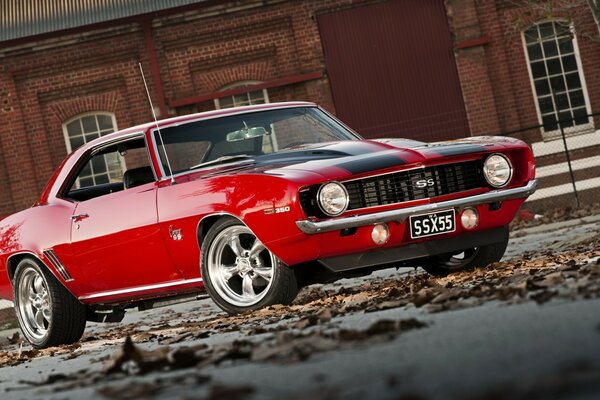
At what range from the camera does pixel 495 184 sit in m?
8.94

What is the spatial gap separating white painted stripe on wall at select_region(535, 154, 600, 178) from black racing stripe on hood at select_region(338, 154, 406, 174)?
52.1 ft

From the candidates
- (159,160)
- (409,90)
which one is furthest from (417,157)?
(409,90)

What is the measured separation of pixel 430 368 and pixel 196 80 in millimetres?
21283

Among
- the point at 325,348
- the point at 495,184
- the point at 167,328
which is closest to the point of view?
the point at 325,348

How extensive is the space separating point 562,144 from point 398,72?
3.48 meters

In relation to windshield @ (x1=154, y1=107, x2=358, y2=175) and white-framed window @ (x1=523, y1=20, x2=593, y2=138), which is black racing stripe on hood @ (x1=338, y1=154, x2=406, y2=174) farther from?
white-framed window @ (x1=523, y1=20, x2=593, y2=138)

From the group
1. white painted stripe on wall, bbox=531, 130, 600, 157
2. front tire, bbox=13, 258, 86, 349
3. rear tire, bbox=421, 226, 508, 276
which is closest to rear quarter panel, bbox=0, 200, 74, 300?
front tire, bbox=13, 258, 86, 349

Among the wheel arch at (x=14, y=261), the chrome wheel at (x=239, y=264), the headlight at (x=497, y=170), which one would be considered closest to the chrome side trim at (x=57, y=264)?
the wheel arch at (x=14, y=261)

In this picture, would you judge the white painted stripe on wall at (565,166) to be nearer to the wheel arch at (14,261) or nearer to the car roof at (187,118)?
the car roof at (187,118)

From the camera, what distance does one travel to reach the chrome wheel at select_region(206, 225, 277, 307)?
846 cm

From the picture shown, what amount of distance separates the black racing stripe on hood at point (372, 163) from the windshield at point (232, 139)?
0.96 meters

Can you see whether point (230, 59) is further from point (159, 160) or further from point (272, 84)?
point (159, 160)

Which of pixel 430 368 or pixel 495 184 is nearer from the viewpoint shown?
pixel 430 368

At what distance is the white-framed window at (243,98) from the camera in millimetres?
25203
